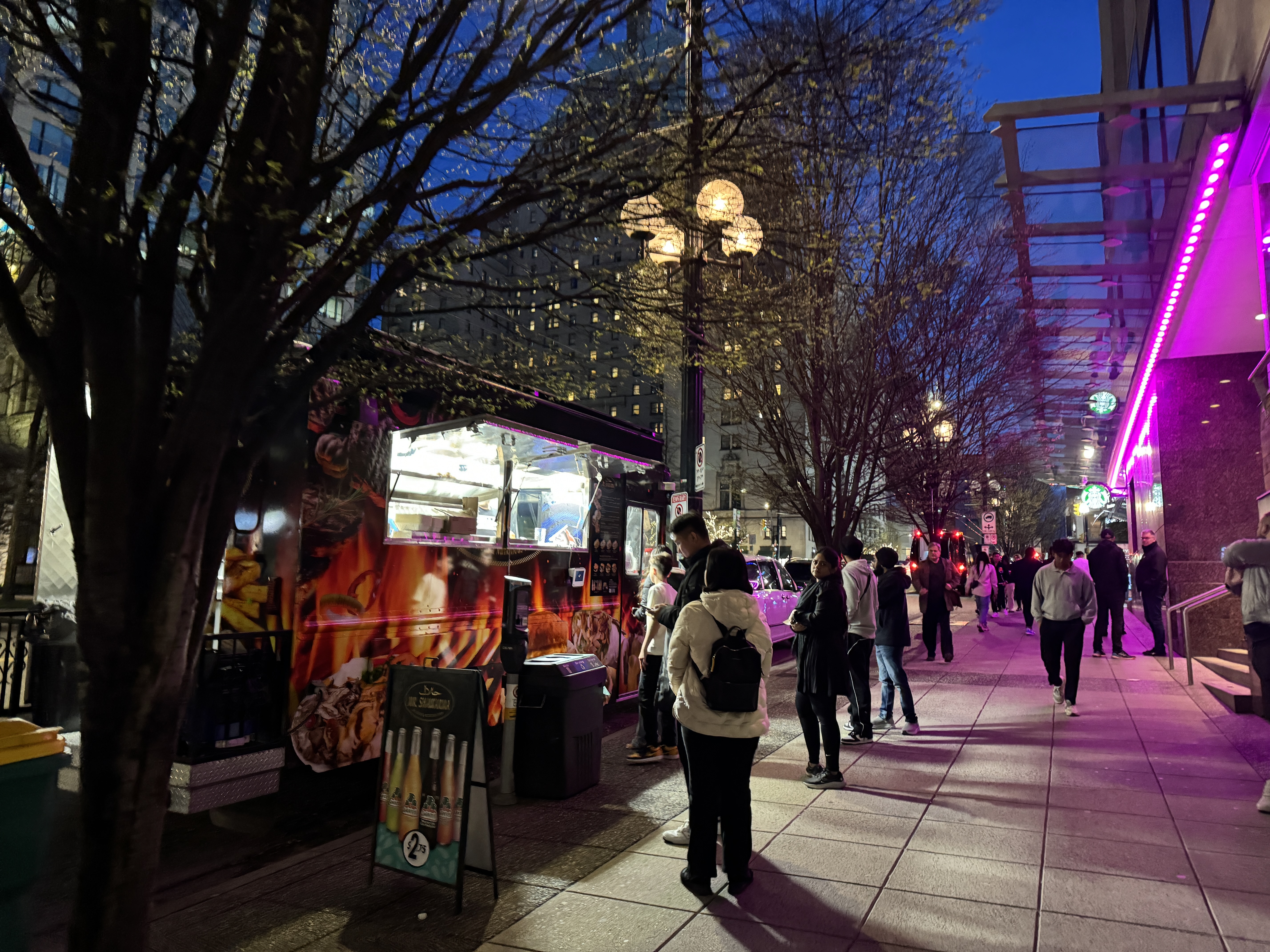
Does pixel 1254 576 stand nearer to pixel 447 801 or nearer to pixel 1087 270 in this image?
pixel 447 801

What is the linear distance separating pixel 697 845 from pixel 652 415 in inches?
3881

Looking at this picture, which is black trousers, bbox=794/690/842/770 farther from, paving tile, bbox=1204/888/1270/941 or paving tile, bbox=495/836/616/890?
paving tile, bbox=1204/888/1270/941

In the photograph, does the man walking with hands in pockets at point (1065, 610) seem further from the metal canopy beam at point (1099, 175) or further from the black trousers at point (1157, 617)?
the black trousers at point (1157, 617)

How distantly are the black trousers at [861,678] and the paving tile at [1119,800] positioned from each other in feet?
6.74

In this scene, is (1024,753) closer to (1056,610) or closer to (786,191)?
(1056,610)

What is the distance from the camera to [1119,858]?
191 inches

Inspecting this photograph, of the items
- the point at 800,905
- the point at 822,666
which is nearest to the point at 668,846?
the point at 800,905

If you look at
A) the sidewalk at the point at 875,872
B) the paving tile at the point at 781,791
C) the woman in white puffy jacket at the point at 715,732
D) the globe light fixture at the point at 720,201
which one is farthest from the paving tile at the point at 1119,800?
the globe light fixture at the point at 720,201

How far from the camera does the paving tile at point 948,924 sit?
378 cm

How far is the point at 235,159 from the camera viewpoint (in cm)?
342

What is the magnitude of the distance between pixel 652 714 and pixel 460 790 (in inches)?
135

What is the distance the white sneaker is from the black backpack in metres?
1.14

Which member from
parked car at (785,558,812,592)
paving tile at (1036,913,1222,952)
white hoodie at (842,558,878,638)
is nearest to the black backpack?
paving tile at (1036,913,1222,952)

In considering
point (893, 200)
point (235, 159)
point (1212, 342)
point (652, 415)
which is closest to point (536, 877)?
point (235, 159)
